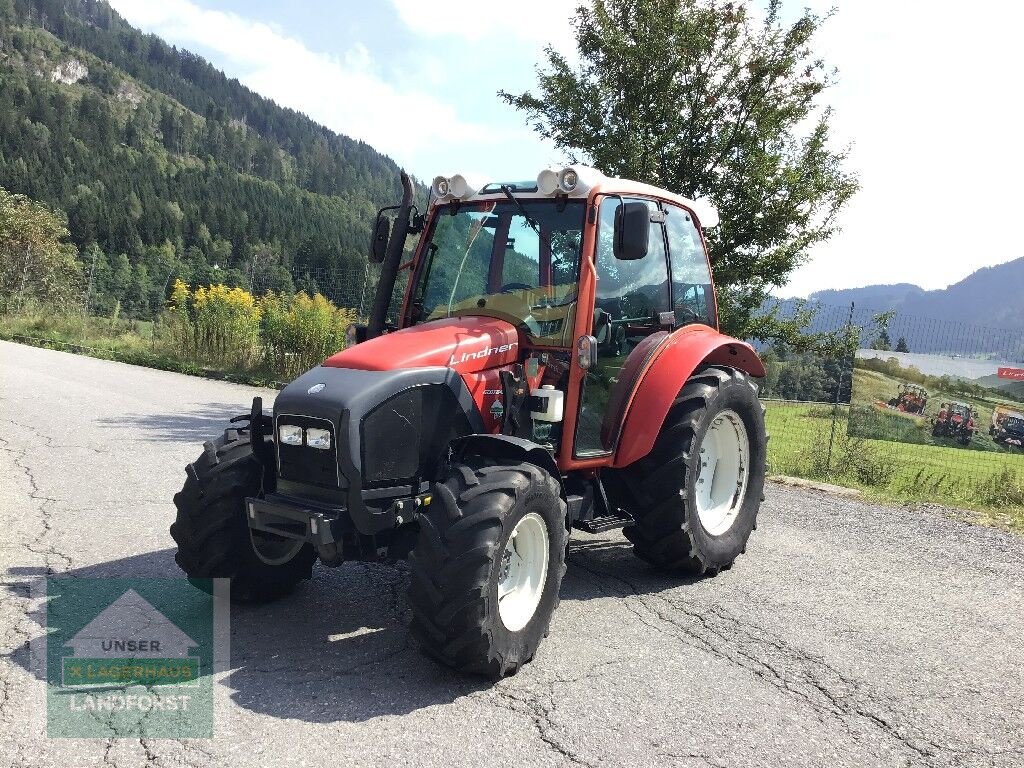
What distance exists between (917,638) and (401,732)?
2753 millimetres

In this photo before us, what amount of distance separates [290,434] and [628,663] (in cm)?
186

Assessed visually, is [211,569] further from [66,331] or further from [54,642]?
[66,331]

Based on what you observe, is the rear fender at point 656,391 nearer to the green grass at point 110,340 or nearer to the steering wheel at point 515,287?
the steering wheel at point 515,287

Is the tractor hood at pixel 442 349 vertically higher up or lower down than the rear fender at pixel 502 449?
higher up

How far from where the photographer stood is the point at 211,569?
4047mm

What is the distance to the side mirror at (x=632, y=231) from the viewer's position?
414 cm

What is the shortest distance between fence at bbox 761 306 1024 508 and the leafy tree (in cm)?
2342

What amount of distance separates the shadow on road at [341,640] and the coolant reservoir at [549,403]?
106 cm

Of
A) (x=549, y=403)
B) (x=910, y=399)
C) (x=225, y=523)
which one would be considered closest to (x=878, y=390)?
(x=910, y=399)

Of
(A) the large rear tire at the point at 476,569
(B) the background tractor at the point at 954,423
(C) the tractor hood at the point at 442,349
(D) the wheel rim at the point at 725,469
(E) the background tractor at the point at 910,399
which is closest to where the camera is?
(A) the large rear tire at the point at 476,569

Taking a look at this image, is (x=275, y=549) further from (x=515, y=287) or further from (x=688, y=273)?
(x=688, y=273)

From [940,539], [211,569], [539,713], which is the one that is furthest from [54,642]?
[940,539]

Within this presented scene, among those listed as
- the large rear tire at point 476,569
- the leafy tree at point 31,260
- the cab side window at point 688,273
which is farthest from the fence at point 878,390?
the leafy tree at point 31,260

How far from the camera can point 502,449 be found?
379cm
